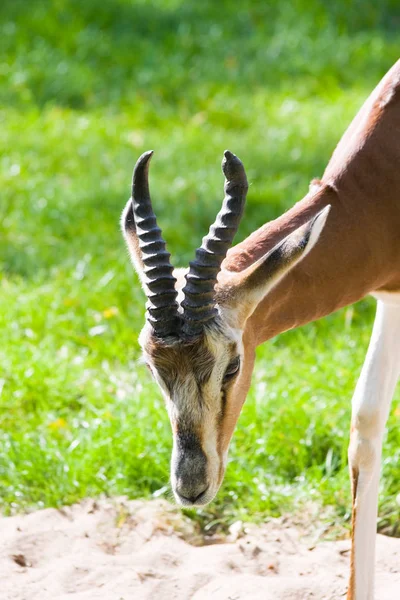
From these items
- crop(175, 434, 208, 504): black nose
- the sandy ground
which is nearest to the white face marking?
crop(175, 434, 208, 504): black nose

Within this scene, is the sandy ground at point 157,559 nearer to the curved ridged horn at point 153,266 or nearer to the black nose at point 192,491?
the black nose at point 192,491

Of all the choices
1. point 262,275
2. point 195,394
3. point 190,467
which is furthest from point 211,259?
point 190,467

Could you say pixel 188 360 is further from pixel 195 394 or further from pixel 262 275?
pixel 262 275

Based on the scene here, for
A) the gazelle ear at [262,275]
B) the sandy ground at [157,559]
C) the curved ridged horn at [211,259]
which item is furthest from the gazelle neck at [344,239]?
the sandy ground at [157,559]

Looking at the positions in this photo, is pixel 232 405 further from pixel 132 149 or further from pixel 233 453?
pixel 132 149

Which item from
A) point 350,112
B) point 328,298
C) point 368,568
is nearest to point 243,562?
point 368,568

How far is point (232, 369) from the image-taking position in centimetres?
347

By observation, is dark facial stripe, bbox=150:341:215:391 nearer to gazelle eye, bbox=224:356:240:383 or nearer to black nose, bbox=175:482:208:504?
gazelle eye, bbox=224:356:240:383

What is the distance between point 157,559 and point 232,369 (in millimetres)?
1169

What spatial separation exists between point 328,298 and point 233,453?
1.30 metres

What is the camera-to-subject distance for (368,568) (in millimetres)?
3887

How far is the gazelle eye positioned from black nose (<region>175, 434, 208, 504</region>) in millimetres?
219

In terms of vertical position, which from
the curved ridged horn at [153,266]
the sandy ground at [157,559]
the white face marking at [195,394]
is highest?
the curved ridged horn at [153,266]

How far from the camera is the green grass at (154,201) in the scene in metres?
4.83
